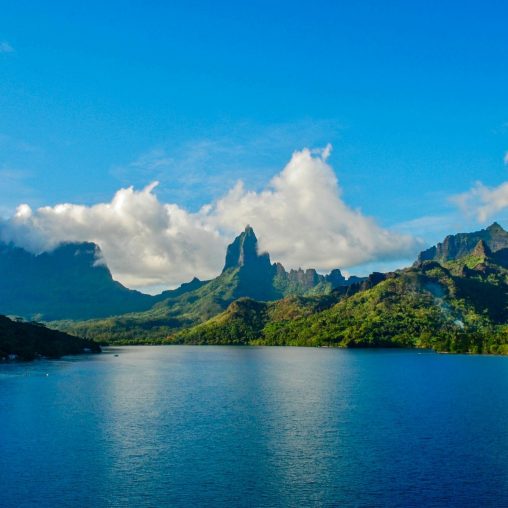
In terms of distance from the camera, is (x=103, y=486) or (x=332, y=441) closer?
(x=103, y=486)

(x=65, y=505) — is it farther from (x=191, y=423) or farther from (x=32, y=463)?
(x=191, y=423)

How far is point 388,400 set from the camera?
14025 cm

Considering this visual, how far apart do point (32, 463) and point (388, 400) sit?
9279cm

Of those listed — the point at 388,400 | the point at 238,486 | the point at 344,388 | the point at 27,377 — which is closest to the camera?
the point at 238,486

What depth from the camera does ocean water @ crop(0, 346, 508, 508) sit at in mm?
66375

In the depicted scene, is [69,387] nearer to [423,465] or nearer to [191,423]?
[191,423]

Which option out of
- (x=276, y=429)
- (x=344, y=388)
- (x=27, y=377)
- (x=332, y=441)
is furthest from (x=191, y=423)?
(x=27, y=377)

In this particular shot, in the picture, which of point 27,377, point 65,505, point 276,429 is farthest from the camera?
point 27,377

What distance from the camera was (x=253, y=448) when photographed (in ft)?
289

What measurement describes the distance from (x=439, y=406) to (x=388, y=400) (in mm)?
13971

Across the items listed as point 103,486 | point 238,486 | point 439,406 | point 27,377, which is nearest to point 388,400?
point 439,406

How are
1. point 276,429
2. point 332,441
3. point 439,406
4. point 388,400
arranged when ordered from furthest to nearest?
point 388,400 < point 439,406 < point 276,429 < point 332,441

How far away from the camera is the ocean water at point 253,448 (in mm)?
66375

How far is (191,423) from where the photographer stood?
353ft
